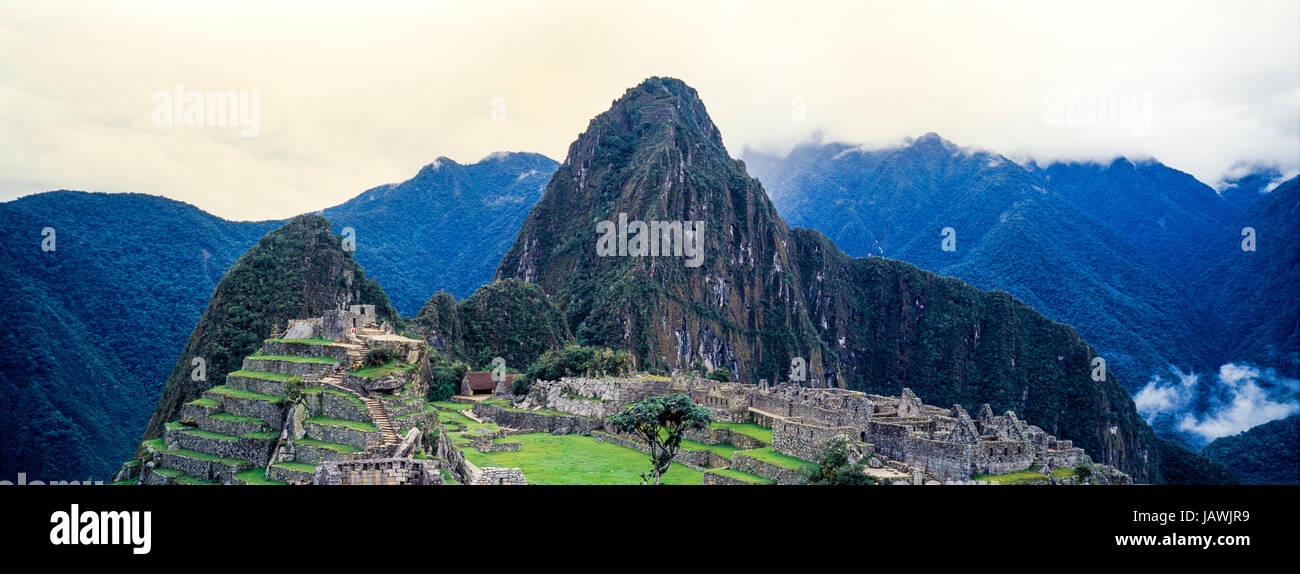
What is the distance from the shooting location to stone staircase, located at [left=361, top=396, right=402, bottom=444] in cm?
2470

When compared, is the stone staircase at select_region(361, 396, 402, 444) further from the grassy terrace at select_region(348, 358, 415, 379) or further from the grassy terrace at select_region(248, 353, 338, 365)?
the grassy terrace at select_region(248, 353, 338, 365)

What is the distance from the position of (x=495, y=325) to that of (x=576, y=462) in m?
76.6

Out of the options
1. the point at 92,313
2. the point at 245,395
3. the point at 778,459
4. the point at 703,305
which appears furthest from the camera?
the point at 703,305

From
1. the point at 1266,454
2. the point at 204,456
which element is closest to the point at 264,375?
the point at 204,456

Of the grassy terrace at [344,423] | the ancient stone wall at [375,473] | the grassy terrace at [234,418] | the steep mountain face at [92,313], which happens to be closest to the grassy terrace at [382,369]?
the grassy terrace at [344,423]

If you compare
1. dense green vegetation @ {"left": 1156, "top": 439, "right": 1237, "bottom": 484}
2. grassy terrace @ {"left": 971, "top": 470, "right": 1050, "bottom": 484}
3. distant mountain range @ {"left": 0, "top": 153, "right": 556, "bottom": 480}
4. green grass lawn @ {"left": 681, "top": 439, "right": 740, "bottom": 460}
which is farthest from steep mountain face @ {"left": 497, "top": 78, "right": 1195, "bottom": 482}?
grassy terrace @ {"left": 971, "top": 470, "right": 1050, "bottom": 484}

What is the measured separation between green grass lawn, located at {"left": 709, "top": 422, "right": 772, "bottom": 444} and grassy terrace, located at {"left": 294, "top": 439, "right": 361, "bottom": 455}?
18566 mm

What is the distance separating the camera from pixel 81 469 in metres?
64.8

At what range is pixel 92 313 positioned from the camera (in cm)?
9375

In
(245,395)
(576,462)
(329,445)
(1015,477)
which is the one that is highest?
(245,395)

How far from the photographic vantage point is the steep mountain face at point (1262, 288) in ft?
453

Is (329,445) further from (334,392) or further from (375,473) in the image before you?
(375,473)
